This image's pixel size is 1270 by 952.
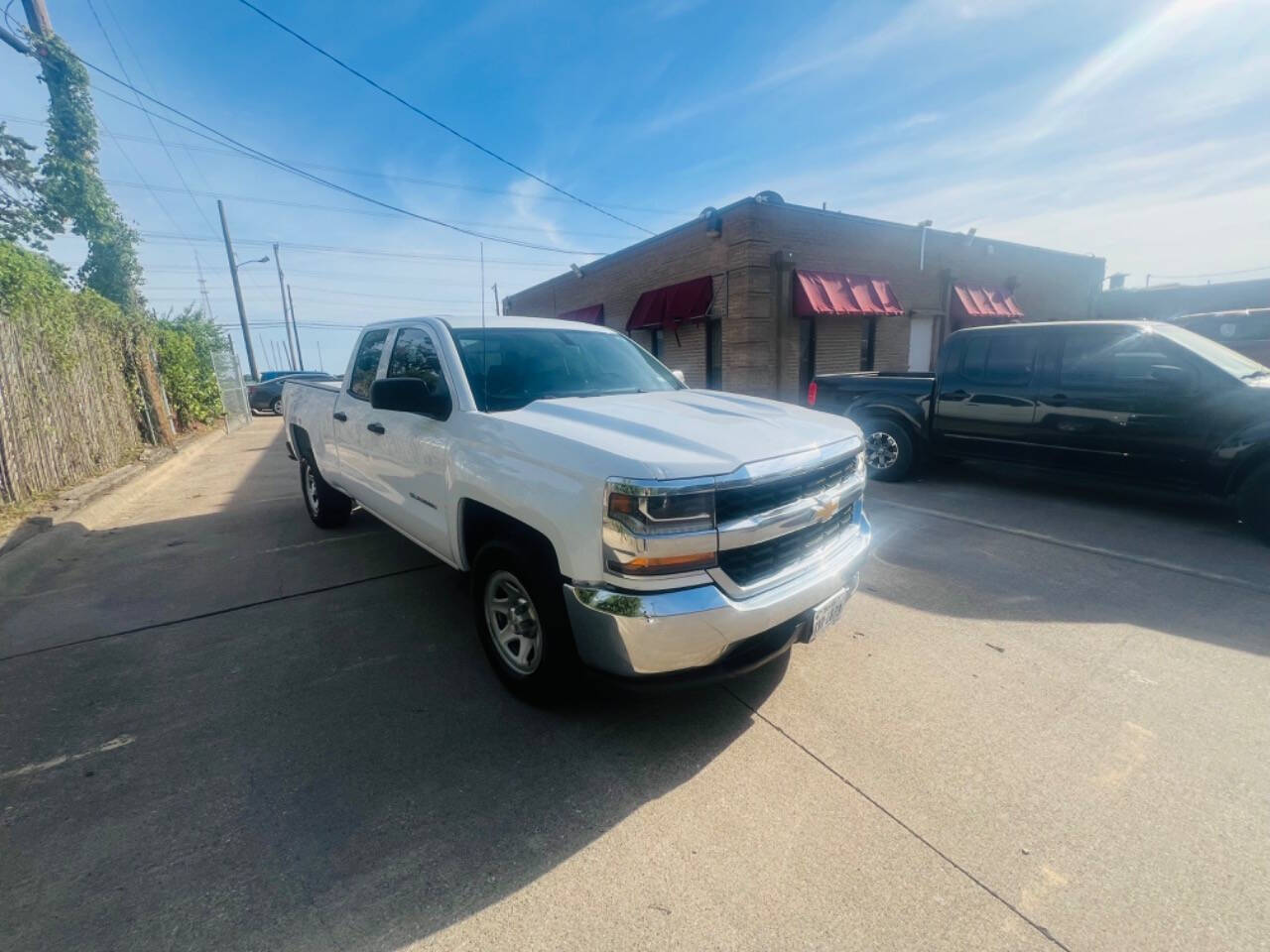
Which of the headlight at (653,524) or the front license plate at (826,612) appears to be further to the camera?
the front license plate at (826,612)

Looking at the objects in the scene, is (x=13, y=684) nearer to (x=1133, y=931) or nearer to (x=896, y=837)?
(x=896, y=837)

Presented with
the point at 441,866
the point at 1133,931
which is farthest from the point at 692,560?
the point at 1133,931

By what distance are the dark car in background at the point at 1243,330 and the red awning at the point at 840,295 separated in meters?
6.63

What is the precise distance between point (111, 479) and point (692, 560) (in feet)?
30.4

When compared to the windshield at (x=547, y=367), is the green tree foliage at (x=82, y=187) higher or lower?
higher

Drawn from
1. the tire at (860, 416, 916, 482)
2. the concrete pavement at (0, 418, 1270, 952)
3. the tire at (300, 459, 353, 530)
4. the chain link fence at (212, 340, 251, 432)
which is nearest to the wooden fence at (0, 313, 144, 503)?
the tire at (300, 459, 353, 530)

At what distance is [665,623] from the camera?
2.12m

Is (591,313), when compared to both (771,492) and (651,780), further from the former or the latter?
(651,780)

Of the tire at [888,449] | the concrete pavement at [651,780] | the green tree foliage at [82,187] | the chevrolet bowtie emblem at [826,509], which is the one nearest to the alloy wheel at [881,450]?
the tire at [888,449]

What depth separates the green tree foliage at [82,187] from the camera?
1591cm

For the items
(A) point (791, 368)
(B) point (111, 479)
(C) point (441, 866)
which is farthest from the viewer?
(A) point (791, 368)

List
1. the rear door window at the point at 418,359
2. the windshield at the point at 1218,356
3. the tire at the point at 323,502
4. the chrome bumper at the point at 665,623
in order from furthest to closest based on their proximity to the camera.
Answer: the tire at the point at 323,502 < the windshield at the point at 1218,356 < the rear door window at the point at 418,359 < the chrome bumper at the point at 665,623

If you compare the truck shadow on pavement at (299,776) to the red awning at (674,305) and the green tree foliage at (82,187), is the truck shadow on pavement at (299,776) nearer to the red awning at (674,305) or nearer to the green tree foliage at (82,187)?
the red awning at (674,305)

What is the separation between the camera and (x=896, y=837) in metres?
2.03
